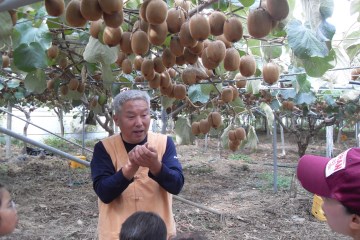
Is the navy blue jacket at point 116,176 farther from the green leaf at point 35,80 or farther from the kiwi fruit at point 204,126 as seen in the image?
the kiwi fruit at point 204,126

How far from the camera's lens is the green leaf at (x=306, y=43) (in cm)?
129

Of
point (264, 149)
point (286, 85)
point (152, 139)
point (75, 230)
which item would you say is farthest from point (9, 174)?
point (264, 149)

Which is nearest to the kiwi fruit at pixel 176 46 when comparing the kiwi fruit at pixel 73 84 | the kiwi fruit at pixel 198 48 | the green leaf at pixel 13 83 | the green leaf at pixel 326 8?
the kiwi fruit at pixel 198 48

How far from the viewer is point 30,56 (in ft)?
5.75

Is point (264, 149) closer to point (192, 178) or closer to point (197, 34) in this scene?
point (192, 178)

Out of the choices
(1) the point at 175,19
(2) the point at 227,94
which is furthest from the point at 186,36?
(2) the point at 227,94

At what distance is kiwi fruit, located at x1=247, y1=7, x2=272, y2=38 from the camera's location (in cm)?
117

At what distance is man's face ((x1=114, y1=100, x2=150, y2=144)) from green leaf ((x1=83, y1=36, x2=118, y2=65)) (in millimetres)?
210

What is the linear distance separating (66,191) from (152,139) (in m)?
4.44

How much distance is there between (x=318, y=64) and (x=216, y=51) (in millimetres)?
416

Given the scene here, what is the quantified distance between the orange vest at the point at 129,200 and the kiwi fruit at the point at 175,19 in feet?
1.70

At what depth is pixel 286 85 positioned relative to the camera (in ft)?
14.7

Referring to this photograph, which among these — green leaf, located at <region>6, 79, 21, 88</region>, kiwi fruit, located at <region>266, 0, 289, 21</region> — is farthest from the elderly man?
green leaf, located at <region>6, 79, 21, 88</region>

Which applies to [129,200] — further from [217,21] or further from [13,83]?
[13,83]
